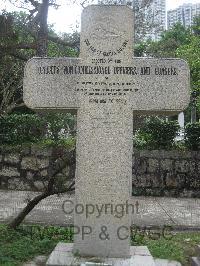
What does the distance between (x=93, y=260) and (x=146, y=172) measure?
7.63 metres

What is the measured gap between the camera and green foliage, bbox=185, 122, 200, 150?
1220cm

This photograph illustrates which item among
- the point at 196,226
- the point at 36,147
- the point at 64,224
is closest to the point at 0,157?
the point at 36,147

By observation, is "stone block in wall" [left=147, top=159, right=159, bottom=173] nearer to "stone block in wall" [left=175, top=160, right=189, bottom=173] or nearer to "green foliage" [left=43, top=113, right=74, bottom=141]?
"stone block in wall" [left=175, top=160, right=189, bottom=173]

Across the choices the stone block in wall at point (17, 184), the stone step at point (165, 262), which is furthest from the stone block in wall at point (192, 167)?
the stone step at point (165, 262)

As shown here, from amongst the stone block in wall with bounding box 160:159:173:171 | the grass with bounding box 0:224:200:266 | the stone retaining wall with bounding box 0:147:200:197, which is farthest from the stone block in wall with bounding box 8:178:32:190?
the grass with bounding box 0:224:200:266

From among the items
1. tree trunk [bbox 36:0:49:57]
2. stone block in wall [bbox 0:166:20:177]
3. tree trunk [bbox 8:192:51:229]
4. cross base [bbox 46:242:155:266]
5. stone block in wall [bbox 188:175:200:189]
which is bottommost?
cross base [bbox 46:242:155:266]

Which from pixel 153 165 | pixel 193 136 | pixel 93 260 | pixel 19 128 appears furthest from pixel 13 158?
pixel 93 260

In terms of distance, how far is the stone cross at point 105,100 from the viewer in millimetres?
4574

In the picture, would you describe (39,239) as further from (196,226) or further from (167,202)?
(167,202)

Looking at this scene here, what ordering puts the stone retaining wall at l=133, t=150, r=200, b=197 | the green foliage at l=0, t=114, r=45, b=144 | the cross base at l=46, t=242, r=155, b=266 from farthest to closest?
the green foliage at l=0, t=114, r=45, b=144 → the stone retaining wall at l=133, t=150, r=200, b=197 → the cross base at l=46, t=242, r=155, b=266

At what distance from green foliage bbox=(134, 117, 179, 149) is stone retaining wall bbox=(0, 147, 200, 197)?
37 centimetres

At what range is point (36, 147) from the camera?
12.1 m

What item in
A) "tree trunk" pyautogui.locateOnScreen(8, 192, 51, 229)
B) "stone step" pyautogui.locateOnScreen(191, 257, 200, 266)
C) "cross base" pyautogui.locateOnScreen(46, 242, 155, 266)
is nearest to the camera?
"cross base" pyautogui.locateOnScreen(46, 242, 155, 266)

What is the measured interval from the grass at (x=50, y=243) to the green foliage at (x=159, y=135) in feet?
19.3
